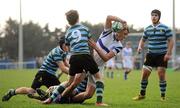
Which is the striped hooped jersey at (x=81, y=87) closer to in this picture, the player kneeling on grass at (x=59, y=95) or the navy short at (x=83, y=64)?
the player kneeling on grass at (x=59, y=95)

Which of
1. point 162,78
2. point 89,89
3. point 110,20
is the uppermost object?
point 110,20

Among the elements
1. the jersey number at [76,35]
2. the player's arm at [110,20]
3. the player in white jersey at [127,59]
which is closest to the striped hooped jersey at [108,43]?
the player's arm at [110,20]

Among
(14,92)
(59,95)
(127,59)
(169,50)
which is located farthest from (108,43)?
(127,59)

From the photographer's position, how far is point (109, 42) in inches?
446

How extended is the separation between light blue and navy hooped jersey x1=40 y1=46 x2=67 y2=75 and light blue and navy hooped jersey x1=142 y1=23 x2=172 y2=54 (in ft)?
7.58

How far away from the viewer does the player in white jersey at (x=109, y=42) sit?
36.3 ft

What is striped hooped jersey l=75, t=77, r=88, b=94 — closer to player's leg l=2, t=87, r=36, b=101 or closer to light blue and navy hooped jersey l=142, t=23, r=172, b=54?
player's leg l=2, t=87, r=36, b=101

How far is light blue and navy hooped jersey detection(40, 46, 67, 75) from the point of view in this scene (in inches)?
476

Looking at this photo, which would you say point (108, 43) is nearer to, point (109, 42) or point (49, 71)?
point (109, 42)

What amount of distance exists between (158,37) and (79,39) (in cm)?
310

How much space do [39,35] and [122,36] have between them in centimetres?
7756

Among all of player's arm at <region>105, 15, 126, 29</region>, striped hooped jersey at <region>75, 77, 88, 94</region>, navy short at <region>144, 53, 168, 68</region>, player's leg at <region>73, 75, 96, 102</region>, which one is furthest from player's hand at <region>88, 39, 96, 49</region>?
navy short at <region>144, 53, 168, 68</region>

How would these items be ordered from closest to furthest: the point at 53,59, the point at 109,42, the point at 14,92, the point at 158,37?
the point at 109,42
the point at 53,59
the point at 14,92
the point at 158,37

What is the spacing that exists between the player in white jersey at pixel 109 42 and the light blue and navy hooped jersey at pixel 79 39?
0.35 m
